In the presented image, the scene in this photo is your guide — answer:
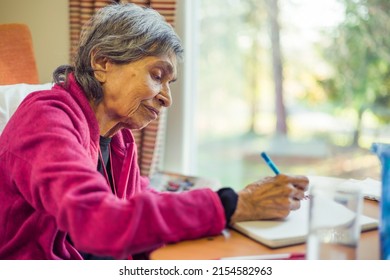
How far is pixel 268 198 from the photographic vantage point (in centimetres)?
78

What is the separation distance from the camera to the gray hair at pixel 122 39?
3.09 feet

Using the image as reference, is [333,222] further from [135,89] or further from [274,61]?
[274,61]

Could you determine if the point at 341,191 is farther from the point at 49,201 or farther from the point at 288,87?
the point at 288,87

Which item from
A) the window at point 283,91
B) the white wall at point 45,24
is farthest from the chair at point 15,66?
the window at point 283,91

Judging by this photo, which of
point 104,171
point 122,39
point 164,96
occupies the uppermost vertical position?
point 122,39

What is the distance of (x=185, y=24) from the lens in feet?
5.47

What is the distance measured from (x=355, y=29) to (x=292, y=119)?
1.38ft

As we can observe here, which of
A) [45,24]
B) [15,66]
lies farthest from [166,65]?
[45,24]


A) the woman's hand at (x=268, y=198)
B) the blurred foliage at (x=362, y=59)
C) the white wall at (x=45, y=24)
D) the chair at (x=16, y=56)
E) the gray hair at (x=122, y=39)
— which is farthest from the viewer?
the blurred foliage at (x=362, y=59)

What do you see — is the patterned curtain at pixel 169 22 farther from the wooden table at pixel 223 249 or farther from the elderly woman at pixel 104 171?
the wooden table at pixel 223 249

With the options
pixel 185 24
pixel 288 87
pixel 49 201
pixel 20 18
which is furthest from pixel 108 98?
pixel 288 87

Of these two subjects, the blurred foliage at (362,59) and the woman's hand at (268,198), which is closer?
the woman's hand at (268,198)

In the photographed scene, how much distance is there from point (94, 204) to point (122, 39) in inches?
15.8

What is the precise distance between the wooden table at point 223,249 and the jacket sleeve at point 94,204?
2cm
